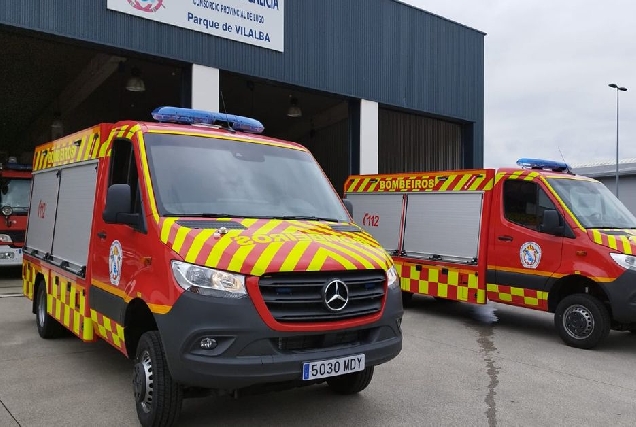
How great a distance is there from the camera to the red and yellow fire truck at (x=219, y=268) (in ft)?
10.8

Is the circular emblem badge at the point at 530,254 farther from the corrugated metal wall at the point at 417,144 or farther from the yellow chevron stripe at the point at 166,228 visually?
the corrugated metal wall at the point at 417,144

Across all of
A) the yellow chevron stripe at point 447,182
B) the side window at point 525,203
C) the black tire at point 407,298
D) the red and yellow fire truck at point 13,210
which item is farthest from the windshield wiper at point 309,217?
the red and yellow fire truck at point 13,210

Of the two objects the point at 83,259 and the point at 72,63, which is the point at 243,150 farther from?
the point at 72,63

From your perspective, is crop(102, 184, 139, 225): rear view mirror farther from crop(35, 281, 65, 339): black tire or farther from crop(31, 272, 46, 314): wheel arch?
crop(31, 272, 46, 314): wheel arch

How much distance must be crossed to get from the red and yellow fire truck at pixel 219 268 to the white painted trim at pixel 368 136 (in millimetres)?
9703

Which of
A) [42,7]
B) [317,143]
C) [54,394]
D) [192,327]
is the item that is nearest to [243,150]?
[192,327]

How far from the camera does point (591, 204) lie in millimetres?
7008

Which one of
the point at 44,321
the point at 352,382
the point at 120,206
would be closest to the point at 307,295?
the point at 352,382

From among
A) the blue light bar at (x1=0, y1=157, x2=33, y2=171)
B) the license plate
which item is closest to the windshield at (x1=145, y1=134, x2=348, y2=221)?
the license plate

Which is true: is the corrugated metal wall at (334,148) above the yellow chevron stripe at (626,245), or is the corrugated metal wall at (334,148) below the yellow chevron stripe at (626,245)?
above

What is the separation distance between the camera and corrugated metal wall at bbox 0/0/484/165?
10.3 meters

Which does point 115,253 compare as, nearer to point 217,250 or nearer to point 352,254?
point 217,250

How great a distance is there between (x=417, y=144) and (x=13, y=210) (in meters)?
12.9

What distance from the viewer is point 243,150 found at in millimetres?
4523
